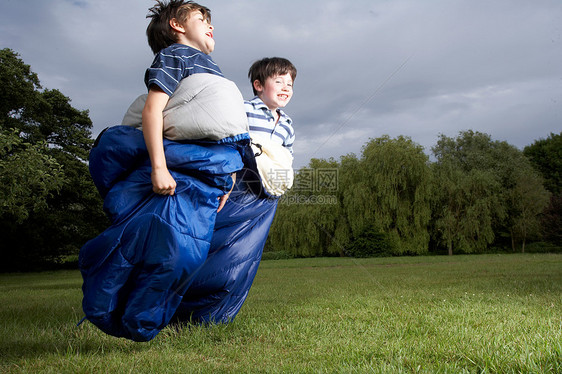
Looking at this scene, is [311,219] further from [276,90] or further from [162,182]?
[162,182]

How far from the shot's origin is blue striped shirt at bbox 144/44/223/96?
2.74 metres

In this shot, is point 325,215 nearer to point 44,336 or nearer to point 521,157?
point 521,157

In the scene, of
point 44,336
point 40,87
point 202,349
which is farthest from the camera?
point 40,87

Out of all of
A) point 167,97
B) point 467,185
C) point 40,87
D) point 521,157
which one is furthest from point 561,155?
point 167,97

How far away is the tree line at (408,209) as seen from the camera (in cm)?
2441

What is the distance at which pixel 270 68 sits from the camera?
3.74 m

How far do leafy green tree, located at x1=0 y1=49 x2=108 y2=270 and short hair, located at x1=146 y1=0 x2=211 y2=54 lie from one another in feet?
69.8

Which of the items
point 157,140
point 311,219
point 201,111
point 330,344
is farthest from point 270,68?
point 311,219

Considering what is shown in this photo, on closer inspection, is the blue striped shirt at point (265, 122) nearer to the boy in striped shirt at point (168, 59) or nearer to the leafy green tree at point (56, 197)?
the boy in striped shirt at point (168, 59)

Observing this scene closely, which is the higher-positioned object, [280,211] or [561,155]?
[561,155]

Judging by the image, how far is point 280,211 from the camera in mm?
28625

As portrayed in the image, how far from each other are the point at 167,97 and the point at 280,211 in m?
26.0

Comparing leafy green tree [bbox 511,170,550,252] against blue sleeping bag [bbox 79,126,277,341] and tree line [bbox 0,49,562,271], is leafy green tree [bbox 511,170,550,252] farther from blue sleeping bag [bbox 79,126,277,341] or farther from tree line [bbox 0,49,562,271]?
blue sleeping bag [bbox 79,126,277,341]

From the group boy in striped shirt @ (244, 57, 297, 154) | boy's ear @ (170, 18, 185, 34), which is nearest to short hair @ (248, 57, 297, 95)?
boy in striped shirt @ (244, 57, 297, 154)
